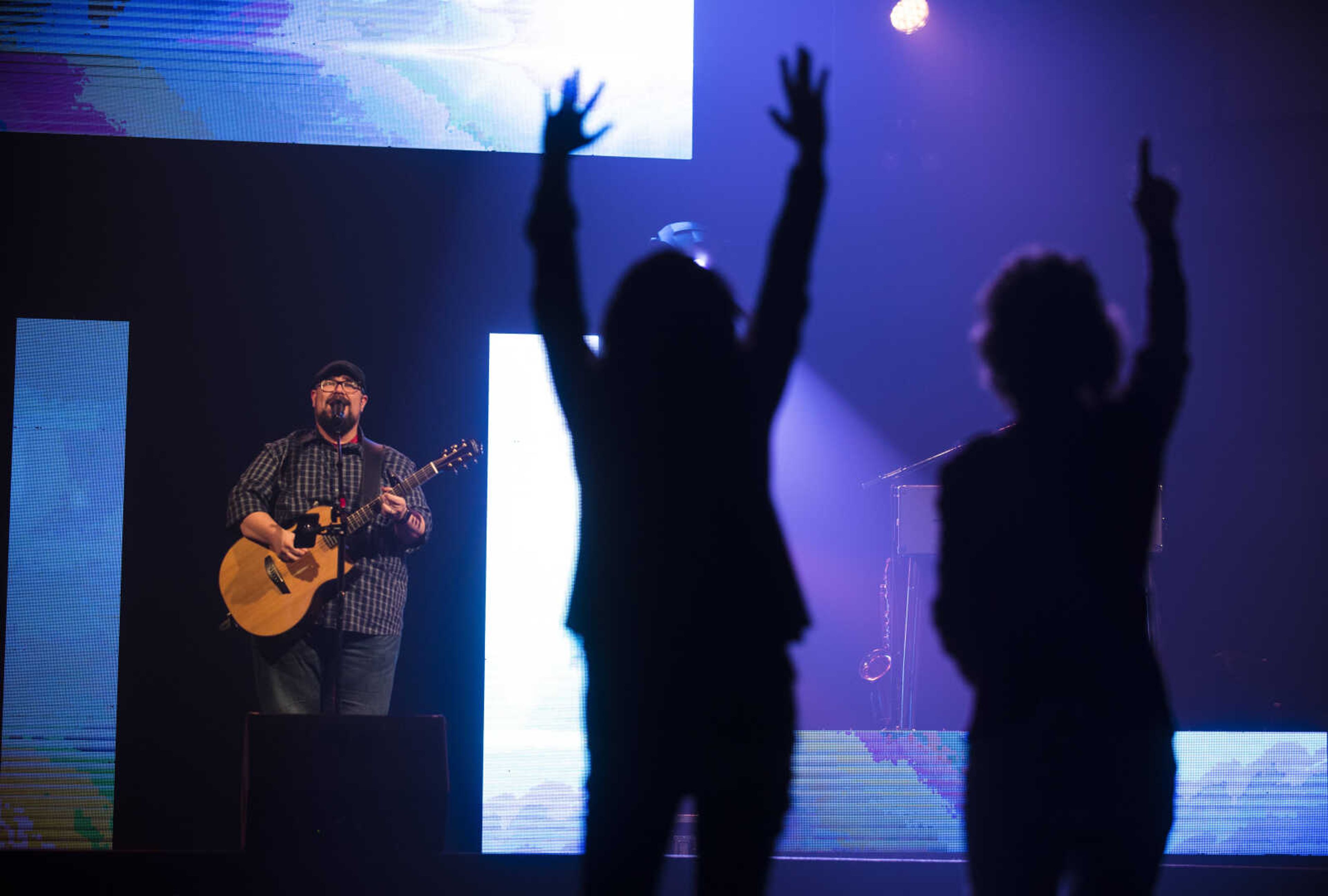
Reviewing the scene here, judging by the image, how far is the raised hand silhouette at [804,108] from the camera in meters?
1.60

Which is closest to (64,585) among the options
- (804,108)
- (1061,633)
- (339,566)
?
(339,566)

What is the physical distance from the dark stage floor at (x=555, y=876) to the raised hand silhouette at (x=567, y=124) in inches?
104

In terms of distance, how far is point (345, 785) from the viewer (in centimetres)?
295

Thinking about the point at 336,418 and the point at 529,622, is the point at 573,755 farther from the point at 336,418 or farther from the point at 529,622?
the point at 336,418

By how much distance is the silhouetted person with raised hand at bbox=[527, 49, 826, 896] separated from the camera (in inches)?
→ 49.1

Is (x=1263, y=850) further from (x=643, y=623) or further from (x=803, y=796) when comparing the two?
(x=643, y=623)

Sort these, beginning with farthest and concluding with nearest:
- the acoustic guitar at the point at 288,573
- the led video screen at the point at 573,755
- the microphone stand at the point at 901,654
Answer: the microphone stand at the point at 901,654
the acoustic guitar at the point at 288,573
the led video screen at the point at 573,755

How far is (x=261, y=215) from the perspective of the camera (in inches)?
176

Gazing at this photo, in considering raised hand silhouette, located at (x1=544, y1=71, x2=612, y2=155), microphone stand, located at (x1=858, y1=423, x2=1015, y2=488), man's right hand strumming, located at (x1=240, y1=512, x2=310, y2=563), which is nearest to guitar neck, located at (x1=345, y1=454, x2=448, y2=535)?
man's right hand strumming, located at (x1=240, y1=512, x2=310, y2=563)

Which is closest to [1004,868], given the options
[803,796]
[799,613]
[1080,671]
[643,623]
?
[1080,671]

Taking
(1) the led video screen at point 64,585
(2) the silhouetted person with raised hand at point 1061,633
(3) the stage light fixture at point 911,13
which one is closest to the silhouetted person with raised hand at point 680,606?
(2) the silhouetted person with raised hand at point 1061,633

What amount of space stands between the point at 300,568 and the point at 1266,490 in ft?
14.2

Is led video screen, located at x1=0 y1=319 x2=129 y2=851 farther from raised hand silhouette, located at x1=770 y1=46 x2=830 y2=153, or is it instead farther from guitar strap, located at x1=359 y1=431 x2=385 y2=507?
raised hand silhouette, located at x1=770 y1=46 x2=830 y2=153

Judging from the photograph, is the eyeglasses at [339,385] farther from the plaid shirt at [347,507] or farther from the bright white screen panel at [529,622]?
the bright white screen panel at [529,622]
